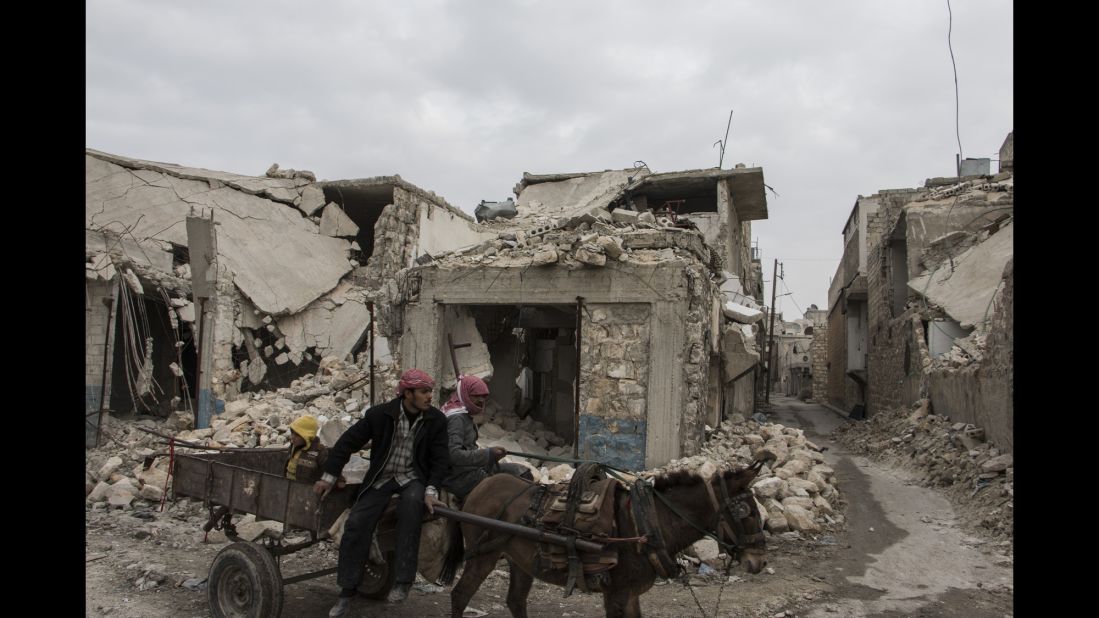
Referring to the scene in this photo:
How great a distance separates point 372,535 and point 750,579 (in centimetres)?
373

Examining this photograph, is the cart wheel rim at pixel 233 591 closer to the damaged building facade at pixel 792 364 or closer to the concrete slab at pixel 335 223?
the concrete slab at pixel 335 223

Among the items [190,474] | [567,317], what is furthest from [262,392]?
[190,474]

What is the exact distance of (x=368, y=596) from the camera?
532 centimetres

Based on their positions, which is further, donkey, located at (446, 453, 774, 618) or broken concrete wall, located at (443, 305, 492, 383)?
broken concrete wall, located at (443, 305, 492, 383)

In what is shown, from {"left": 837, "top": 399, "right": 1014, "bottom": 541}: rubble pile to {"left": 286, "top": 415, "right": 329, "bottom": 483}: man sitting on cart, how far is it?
22.0 ft

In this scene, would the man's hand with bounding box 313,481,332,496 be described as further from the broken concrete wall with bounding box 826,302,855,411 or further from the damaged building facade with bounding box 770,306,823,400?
the damaged building facade with bounding box 770,306,823,400

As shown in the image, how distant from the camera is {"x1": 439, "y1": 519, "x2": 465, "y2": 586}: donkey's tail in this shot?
15.7 feet

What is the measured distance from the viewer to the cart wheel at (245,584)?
4.48 meters

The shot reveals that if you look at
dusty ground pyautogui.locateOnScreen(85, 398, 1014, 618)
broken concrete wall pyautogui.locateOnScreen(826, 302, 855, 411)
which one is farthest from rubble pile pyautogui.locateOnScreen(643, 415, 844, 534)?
broken concrete wall pyautogui.locateOnScreen(826, 302, 855, 411)

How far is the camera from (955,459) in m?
9.68
